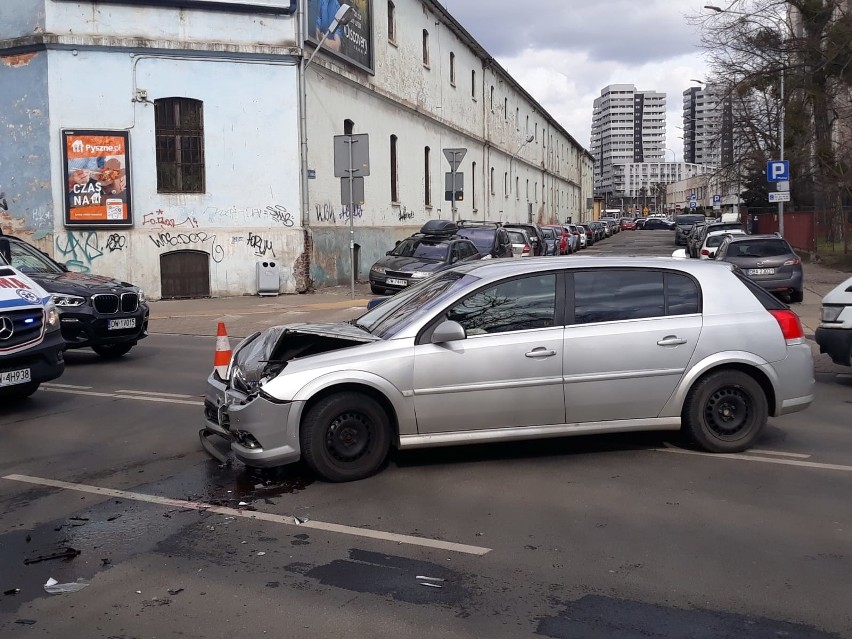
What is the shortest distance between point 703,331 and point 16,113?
20.1 metres

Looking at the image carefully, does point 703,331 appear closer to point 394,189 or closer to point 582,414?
point 582,414

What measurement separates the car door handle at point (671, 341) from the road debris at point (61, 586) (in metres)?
4.35

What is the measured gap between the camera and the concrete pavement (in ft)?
57.0

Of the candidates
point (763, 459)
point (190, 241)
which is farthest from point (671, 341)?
point (190, 241)

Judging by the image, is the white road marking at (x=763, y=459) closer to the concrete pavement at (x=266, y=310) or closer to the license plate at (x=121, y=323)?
the concrete pavement at (x=266, y=310)

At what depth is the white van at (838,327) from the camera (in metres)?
10.2

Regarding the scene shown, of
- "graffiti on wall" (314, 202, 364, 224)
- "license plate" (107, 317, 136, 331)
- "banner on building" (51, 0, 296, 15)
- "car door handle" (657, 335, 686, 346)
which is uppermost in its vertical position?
"banner on building" (51, 0, 296, 15)

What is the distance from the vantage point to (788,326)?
24.1 ft

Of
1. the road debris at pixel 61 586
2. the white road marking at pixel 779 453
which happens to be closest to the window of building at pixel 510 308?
the white road marking at pixel 779 453

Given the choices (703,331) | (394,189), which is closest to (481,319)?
(703,331)

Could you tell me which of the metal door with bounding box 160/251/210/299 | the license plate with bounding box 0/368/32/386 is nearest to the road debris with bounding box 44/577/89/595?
the license plate with bounding box 0/368/32/386

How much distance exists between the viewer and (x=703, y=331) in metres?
7.09

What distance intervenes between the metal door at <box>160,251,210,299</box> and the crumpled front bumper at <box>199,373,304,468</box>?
685 inches

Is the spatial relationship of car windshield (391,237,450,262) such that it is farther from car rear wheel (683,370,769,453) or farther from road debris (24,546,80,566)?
road debris (24,546,80,566)
